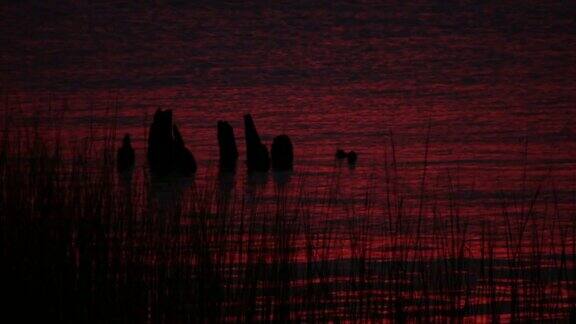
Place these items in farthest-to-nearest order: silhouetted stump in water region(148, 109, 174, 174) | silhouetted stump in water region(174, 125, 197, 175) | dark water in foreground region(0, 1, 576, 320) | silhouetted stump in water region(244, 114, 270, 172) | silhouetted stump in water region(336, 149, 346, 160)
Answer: silhouetted stump in water region(336, 149, 346, 160), silhouetted stump in water region(244, 114, 270, 172), silhouetted stump in water region(174, 125, 197, 175), silhouetted stump in water region(148, 109, 174, 174), dark water in foreground region(0, 1, 576, 320)

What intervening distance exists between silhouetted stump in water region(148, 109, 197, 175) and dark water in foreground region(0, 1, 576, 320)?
640mm

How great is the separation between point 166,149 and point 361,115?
1517 cm

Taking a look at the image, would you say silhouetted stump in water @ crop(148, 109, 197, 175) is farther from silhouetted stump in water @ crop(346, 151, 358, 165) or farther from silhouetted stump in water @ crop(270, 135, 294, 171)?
silhouetted stump in water @ crop(346, 151, 358, 165)

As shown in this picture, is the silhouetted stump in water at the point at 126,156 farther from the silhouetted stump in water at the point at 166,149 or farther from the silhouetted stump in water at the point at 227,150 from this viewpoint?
the silhouetted stump in water at the point at 227,150

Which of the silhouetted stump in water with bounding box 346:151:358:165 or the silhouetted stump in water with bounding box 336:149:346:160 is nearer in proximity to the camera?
the silhouetted stump in water with bounding box 346:151:358:165

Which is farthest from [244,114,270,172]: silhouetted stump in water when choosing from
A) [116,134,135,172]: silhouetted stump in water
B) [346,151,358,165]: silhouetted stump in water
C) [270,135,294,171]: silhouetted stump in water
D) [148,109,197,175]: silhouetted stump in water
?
[346,151,358,165]: silhouetted stump in water

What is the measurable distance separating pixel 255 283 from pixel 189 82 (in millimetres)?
41484

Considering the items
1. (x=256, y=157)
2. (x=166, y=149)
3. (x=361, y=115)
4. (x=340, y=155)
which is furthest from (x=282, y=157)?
(x=361, y=115)

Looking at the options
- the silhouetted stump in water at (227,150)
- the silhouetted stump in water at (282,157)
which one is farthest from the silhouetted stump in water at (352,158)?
the silhouetted stump in water at (227,150)

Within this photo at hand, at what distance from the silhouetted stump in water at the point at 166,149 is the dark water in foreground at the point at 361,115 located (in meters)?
0.64

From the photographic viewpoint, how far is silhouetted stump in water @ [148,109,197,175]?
21.0m

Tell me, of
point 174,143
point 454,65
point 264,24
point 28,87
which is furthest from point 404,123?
point 264,24

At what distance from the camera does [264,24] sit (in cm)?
9800

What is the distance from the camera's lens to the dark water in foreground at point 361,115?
31.5ft
